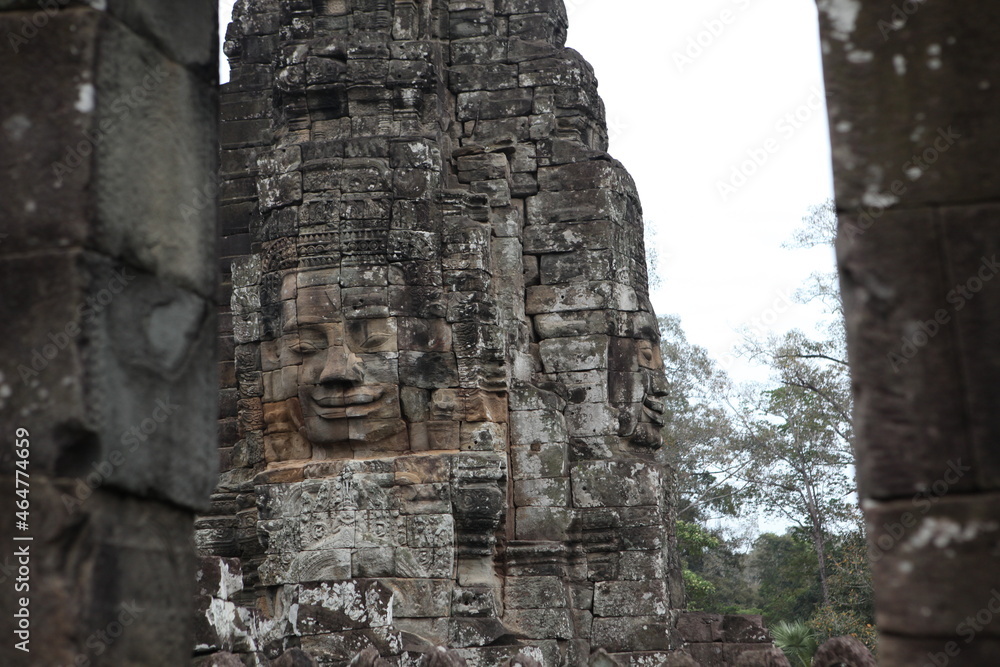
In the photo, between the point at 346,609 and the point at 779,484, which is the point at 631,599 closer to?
the point at 346,609

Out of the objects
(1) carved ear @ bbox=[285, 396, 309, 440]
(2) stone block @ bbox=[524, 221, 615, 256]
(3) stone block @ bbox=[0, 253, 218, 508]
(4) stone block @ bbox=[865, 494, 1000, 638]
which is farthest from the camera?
(2) stone block @ bbox=[524, 221, 615, 256]

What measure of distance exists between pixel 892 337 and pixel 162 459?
1.84m

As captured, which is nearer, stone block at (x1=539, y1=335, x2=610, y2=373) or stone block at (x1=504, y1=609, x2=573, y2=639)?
stone block at (x1=504, y1=609, x2=573, y2=639)

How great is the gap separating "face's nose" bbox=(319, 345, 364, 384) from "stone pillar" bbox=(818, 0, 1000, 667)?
828cm

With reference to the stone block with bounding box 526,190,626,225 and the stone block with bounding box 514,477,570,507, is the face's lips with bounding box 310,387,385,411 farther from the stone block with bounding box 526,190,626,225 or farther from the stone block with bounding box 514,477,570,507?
the stone block with bounding box 526,190,626,225

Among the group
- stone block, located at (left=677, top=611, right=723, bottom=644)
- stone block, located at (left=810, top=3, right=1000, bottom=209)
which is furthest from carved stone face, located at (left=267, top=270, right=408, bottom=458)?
stone block, located at (left=810, top=3, right=1000, bottom=209)

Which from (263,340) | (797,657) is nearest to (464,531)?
(263,340)

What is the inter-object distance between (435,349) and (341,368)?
0.85 metres

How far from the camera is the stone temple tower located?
1083 centimetres

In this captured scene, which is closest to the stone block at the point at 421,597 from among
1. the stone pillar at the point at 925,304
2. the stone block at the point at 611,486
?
the stone block at the point at 611,486

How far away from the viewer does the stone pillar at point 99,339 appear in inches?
119

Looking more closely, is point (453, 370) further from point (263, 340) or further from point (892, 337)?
point (892, 337)

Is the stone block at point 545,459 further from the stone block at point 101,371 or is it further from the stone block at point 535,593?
the stone block at point 101,371

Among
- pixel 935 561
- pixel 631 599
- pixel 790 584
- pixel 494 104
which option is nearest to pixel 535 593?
pixel 631 599
